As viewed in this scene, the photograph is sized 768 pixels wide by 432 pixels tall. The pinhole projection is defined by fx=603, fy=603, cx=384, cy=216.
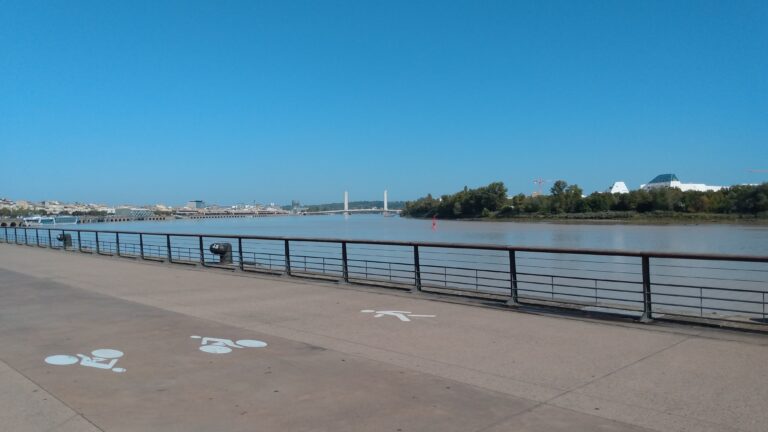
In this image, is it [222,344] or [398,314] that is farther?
[398,314]

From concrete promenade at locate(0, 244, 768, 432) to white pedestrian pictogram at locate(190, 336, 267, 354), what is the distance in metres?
0.06

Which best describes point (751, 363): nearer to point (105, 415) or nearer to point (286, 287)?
point (105, 415)

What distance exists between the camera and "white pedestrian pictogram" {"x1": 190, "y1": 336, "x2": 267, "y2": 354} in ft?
22.8

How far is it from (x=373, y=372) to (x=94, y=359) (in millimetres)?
3100

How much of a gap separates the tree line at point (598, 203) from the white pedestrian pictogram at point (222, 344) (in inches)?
4007

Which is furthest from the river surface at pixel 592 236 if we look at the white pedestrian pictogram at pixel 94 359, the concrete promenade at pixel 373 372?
the white pedestrian pictogram at pixel 94 359

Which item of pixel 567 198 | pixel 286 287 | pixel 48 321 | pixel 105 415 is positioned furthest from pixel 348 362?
pixel 567 198

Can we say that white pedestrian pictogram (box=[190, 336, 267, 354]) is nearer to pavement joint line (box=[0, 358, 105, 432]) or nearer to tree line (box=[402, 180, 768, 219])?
pavement joint line (box=[0, 358, 105, 432])

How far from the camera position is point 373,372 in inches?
233

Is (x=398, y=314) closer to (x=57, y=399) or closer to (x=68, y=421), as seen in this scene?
(x=57, y=399)

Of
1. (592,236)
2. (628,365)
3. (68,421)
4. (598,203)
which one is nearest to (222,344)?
(68,421)

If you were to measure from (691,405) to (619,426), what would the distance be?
0.82 m

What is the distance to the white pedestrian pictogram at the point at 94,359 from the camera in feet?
20.6

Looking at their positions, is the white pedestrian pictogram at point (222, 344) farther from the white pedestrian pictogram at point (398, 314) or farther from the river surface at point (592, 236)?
the river surface at point (592, 236)
